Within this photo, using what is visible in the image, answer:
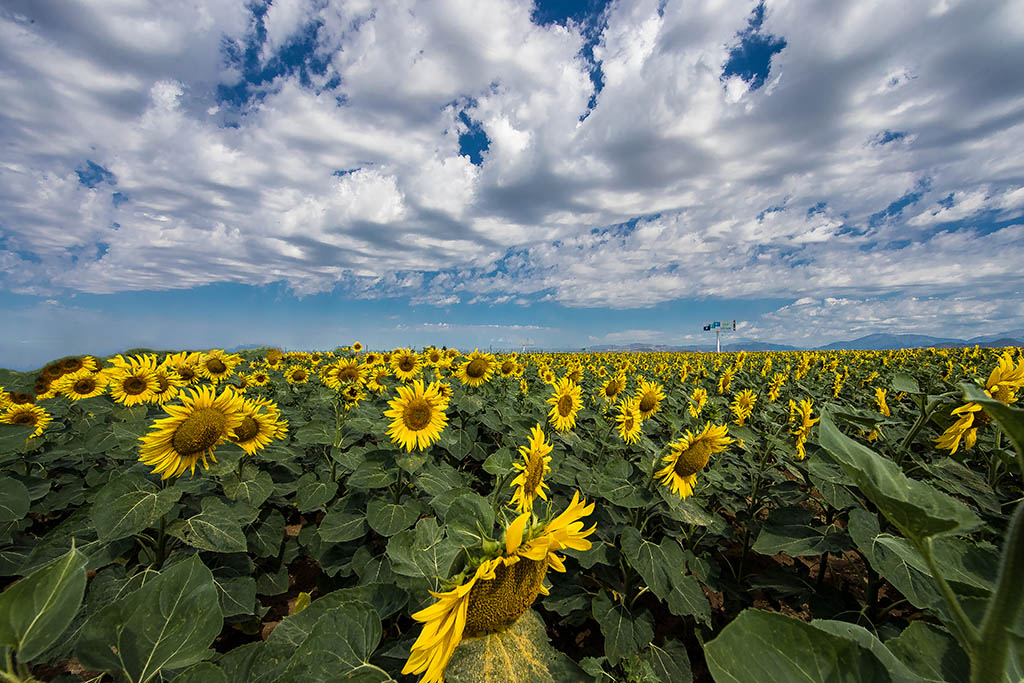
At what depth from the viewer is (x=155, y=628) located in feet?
4.00

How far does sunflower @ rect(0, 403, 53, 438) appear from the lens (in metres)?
4.30

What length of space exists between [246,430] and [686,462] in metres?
3.41

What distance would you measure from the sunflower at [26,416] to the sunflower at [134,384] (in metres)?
0.61

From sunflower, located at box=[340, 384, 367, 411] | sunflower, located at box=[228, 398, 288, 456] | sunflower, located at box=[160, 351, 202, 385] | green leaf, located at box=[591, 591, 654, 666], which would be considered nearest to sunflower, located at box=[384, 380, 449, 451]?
sunflower, located at box=[228, 398, 288, 456]

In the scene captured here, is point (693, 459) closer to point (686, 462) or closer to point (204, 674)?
point (686, 462)

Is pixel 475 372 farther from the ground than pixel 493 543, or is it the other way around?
pixel 475 372

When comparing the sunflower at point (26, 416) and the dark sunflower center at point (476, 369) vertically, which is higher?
the dark sunflower center at point (476, 369)

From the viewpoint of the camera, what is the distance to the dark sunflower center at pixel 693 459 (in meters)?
3.12

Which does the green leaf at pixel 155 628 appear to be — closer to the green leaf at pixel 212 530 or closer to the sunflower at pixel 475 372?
the green leaf at pixel 212 530

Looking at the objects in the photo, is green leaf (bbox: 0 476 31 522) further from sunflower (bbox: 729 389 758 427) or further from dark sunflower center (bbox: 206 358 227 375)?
sunflower (bbox: 729 389 758 427)

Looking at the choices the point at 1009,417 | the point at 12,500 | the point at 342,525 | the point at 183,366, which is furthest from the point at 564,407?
the point at 183,366

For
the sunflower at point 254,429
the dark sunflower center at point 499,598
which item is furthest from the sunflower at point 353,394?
the dark sunflower center at point 499,598

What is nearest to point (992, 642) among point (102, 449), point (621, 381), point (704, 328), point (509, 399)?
point (102, 449)

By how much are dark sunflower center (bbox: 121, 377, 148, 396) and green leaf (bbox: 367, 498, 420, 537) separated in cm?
376
